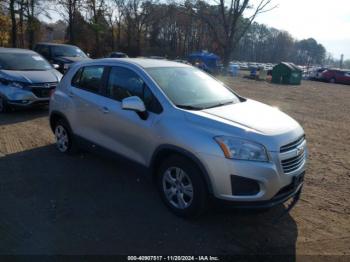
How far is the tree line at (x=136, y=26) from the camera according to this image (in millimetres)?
31500

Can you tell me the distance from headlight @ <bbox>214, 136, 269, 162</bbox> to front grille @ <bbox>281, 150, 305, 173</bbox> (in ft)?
0.91

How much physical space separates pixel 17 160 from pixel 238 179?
3982 millimetres

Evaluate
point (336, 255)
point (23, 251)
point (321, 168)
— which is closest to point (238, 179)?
point (336, 255)

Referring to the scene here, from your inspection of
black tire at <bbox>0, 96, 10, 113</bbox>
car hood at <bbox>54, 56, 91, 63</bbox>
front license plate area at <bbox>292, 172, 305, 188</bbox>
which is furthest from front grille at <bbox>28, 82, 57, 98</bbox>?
front license plate area at <bbox>292, 172, 305, 188</bbox>

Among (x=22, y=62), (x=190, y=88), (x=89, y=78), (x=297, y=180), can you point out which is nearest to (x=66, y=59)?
(x=22, y=62)

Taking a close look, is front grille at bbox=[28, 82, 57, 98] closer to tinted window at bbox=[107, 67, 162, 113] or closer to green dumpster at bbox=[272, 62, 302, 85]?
tinted window at bbox=[107, 67, 162, 113]

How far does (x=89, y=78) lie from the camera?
5352 millimetres

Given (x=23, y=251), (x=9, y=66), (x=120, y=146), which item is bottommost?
(x=23, y=251)

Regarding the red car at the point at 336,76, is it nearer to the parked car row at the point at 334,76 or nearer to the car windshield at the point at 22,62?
the parked car row at the point at 334,76

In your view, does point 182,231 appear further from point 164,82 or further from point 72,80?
point 72,80

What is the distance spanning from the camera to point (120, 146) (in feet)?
15.2

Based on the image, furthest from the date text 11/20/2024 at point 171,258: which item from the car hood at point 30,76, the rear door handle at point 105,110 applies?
the car hood at point 30,76

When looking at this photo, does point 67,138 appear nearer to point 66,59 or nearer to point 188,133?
point 188,133

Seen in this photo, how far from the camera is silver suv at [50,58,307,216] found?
3457 millimetres
